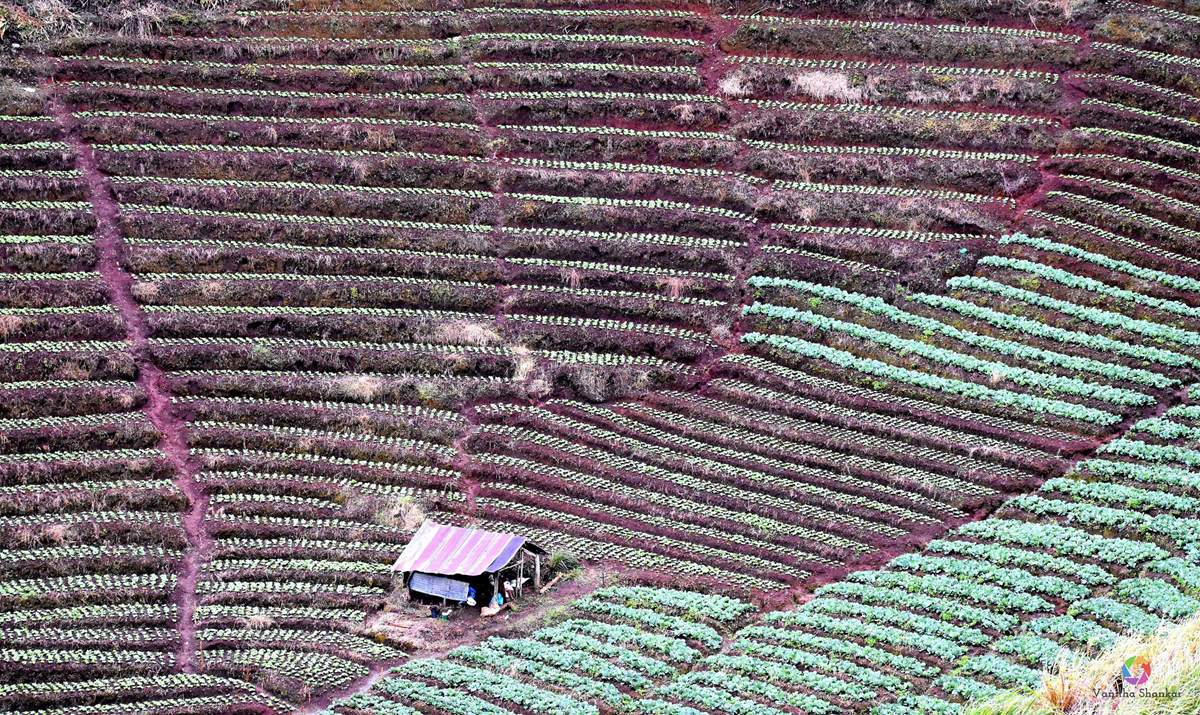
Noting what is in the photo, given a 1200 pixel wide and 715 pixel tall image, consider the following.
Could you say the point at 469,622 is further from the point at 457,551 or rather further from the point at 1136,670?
the point at 1136,670

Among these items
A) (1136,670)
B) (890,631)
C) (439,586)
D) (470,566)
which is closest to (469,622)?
(439,586)

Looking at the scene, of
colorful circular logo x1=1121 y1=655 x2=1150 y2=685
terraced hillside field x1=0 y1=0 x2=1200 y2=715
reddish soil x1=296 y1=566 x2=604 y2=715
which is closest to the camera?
colorful circular logo x1=1121 y1=655 x2=1150 y2=685

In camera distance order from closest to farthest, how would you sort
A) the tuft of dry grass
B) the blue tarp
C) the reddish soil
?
the tuft of dry grass
the reddish soil
the blue tarp

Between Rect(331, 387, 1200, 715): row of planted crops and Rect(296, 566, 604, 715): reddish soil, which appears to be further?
Rect(296, 566, 604, 715): reddish soil

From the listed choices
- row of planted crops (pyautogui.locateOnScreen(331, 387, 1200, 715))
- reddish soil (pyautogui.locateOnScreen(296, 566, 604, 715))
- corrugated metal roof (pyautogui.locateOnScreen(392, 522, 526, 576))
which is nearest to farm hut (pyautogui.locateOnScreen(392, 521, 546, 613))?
corrugated metal roof (pyautogui.locateOnScreen(392, 522, 526, 576))

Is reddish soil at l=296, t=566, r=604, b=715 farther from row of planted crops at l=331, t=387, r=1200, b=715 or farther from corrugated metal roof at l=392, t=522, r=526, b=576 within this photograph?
corrugated metal roof at l=392, t=522, r=526, b=576

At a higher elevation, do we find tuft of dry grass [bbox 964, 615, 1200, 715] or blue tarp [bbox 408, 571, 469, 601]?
blue tarp [bbox 408, 571, 469, 601]

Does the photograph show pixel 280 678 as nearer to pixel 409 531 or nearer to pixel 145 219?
pixel 409 531

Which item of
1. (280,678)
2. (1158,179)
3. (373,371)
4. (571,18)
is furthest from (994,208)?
(280,678)
